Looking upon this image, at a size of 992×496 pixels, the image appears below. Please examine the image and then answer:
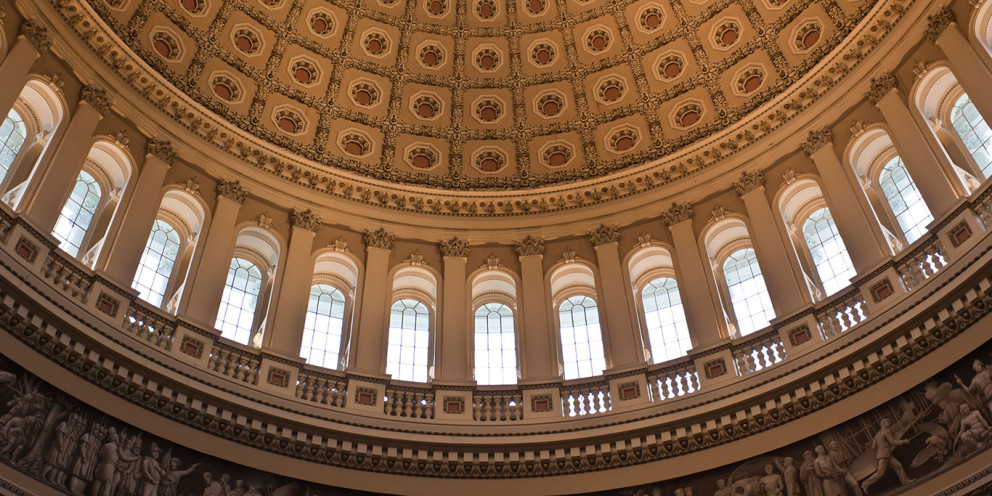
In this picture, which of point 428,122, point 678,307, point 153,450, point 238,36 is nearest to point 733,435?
point 678,307

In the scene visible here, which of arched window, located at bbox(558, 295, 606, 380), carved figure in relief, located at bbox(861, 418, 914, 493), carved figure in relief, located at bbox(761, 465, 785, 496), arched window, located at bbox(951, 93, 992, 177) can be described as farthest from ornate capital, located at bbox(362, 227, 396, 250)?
arched window, located at bbox(951, 93, 992, 177)

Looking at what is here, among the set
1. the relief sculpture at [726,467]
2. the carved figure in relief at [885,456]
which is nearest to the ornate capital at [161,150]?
the relief sculpture at [726,467]

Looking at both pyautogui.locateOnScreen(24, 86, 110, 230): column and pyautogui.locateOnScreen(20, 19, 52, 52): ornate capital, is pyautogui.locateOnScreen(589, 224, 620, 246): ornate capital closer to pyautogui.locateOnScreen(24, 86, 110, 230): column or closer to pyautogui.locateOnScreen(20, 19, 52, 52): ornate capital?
pyautogui.locateOnScreen(24, 86, 110, 230): column

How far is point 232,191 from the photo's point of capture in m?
24.3

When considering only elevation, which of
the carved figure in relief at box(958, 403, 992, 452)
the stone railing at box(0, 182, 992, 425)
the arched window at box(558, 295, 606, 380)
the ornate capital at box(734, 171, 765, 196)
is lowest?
the carved figure in relief at box(958, 403, 992, 452)

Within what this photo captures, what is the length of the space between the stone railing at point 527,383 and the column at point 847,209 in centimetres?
104

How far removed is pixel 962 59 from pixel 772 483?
9.95 metres

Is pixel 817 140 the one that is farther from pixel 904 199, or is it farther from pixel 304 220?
pixel 304 220

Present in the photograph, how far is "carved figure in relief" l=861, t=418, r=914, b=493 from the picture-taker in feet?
57.9

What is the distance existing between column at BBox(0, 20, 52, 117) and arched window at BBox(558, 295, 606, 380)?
1327 cm

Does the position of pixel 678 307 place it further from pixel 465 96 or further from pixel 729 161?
pixel 465 96

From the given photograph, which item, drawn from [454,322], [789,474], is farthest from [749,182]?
[789,474]

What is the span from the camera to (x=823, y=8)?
26.0 meters

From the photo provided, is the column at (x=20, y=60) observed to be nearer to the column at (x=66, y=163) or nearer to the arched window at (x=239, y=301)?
the column at (x=66, y=163)
